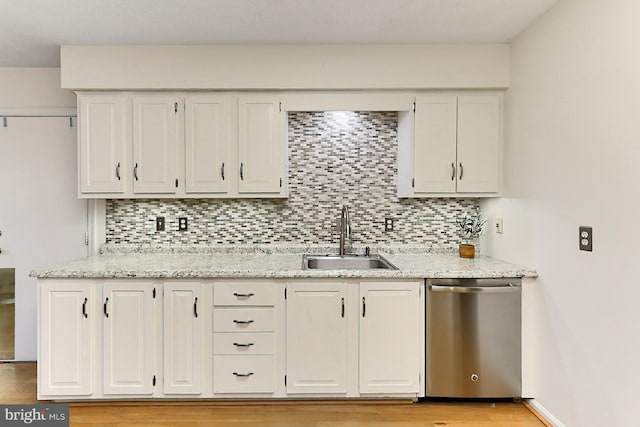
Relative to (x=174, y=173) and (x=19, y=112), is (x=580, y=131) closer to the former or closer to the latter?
(x=174, y=173)

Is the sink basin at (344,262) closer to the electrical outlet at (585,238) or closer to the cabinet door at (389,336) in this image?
the cabinet door at (389,336)

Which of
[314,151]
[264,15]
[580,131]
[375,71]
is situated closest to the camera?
[580,131]

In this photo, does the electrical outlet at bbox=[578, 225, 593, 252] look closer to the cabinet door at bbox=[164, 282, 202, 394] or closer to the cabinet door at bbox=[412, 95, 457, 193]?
the cabinet door at bbox=[412, 95, 457, 193]

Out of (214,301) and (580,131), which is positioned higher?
(580,131)

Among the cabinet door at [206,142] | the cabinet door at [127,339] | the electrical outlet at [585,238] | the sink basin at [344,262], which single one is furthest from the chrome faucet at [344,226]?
the electrical outlet at [585,238]

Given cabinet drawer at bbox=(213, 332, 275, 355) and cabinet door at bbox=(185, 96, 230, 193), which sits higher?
cabinet door at bbox=(185, 96, 230, 193)

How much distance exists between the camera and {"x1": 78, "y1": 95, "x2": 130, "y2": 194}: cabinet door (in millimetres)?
2863

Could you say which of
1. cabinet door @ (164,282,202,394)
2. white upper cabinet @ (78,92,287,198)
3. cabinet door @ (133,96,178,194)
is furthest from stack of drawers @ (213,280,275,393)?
cabinet door @ (133,96,178,194)

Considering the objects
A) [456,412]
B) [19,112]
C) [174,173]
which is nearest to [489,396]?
[456,412]

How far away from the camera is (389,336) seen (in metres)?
2.53

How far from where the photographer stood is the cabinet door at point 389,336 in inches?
99.3

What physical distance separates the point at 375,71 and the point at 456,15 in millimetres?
632

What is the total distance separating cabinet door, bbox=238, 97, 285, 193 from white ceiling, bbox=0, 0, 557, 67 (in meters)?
0.44

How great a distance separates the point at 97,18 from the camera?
242 cm
